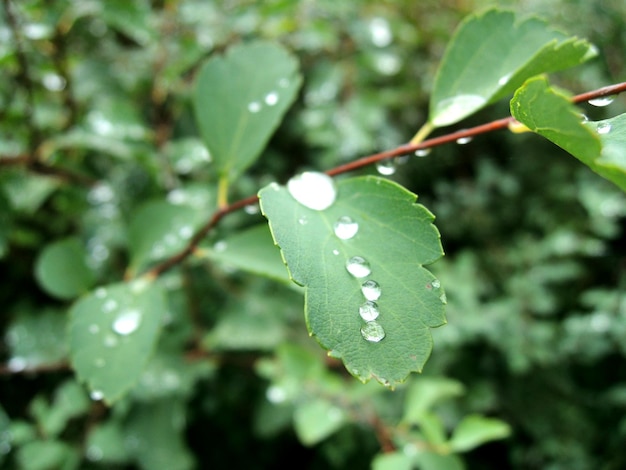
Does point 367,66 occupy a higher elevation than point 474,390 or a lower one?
higher

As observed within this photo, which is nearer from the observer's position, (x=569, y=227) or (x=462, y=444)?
(x=462, y=444)

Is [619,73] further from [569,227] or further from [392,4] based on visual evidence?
[392,4]

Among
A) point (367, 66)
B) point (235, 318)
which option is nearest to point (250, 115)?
point (235, 318)

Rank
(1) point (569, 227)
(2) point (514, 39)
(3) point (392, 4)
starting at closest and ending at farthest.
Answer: (2) point (514, 39) → (1) point (569, 227) → (3) point (392, 4)

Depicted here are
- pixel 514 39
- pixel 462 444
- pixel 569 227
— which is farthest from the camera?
pixel 569 227

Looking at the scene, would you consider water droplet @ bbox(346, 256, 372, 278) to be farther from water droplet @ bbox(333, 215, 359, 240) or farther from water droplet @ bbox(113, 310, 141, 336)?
water droplet @ bbox(113, 310, 141, 336)

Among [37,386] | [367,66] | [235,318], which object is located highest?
[367,66]

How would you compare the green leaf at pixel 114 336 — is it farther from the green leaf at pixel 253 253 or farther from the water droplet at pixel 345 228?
the water droplet at pixel 345 228

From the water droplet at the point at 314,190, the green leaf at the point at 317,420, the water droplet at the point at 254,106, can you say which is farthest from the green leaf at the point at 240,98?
the green leaf at the point at 317,420
